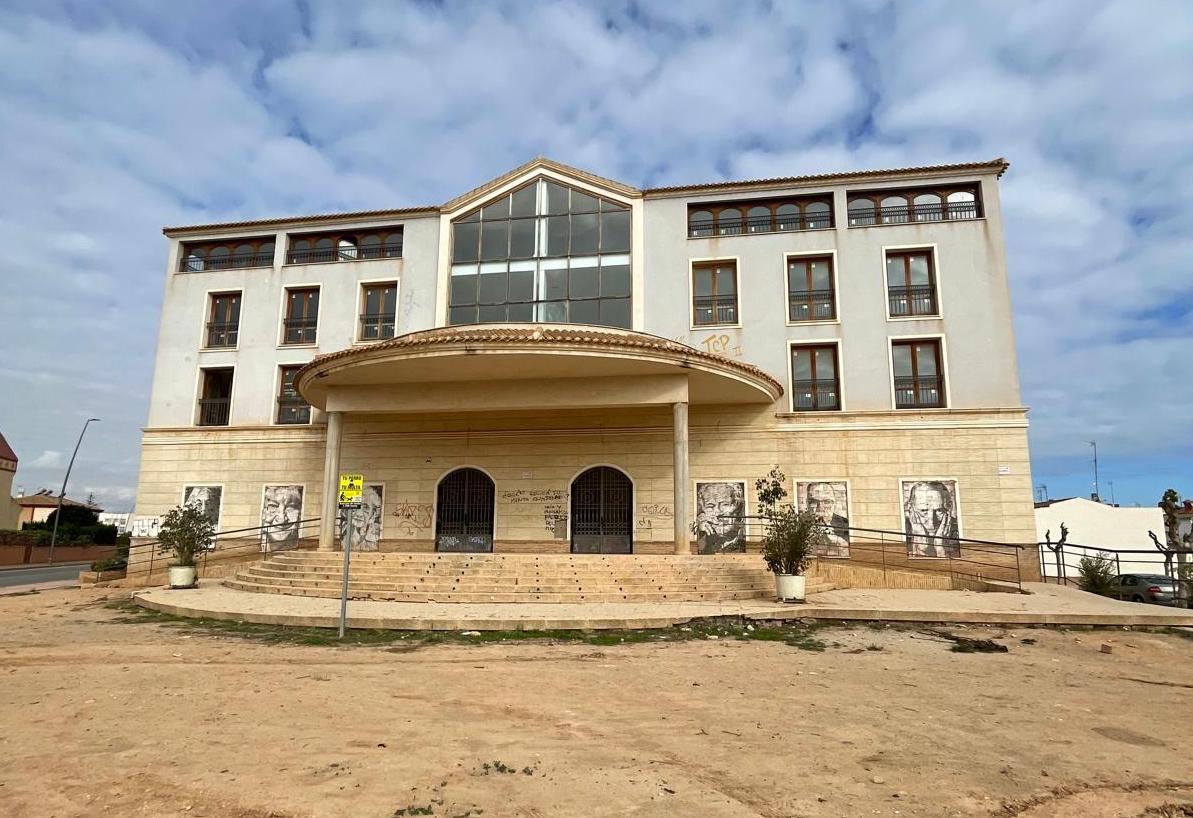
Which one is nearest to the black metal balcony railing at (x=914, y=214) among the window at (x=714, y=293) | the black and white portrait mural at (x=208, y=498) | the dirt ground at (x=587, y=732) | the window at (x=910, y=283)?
the window at (x=910, y=283)

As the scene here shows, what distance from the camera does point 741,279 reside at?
21406 millimetres

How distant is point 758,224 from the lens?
21.8 metres

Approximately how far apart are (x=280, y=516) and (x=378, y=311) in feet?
23.7

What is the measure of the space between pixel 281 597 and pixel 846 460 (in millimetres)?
14632

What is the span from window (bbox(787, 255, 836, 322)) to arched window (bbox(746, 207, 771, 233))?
1.29 meters

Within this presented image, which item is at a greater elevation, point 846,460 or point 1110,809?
point 846,460

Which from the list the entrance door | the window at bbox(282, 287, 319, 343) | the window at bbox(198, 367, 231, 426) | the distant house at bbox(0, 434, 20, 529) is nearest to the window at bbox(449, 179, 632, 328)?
the entrance door

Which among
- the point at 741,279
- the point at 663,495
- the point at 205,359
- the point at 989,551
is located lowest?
the point at 989,551

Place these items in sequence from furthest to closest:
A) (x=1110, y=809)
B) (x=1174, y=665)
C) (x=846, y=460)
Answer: (x=846, y=460), (x=1174, y=665), (x=1110, y=809)

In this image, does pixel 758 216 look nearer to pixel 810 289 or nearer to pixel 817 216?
pixel 817 216

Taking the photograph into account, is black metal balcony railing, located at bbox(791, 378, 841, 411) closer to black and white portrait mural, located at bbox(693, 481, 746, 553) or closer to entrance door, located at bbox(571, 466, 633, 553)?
black and white portrait mural, located at bbox(693, 481, 746, 553)

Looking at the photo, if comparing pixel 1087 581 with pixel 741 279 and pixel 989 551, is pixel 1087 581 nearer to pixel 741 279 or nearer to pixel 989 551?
pixel 989 551

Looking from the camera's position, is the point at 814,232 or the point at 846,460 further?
the point at 814,232

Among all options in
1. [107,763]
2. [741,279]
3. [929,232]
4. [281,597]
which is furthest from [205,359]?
[929,232]
